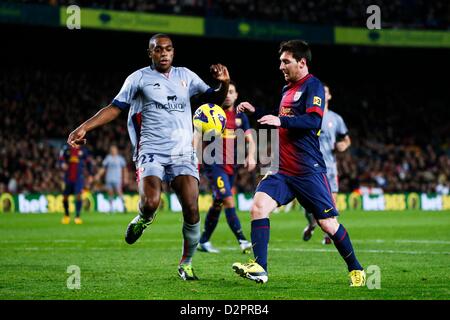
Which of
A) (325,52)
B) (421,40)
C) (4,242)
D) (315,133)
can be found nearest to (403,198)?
(421,40)

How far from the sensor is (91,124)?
827 cm

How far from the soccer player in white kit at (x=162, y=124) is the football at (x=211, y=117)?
264 centimetres

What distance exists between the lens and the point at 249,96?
135ft

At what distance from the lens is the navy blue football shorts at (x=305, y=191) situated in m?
8.16

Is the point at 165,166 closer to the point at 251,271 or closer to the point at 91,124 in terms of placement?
the point at 91,124

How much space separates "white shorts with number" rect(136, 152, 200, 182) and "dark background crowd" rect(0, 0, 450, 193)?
827 inches

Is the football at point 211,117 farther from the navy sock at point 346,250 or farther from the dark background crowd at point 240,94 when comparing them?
the dark background crowd at point 240,94

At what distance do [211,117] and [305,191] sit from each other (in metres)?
3.57

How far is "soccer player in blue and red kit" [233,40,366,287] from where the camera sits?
8.12 m

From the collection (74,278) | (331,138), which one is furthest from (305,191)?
(331,138)

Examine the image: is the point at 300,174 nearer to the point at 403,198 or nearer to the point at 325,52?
the point at 403,198

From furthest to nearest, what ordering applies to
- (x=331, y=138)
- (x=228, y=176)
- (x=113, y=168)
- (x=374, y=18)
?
(x=374, y=18) < (x=113, y=168) < (x=331, y=138) < (x=228, y=176)
